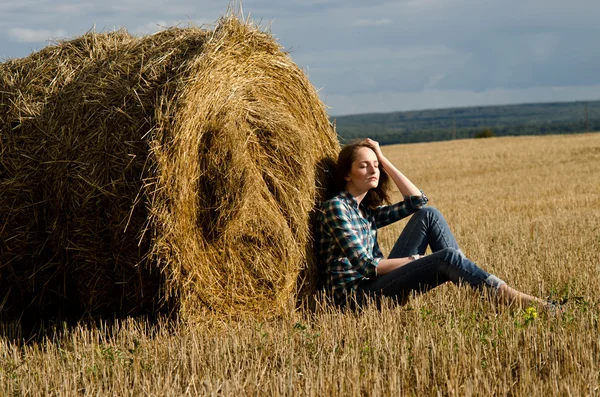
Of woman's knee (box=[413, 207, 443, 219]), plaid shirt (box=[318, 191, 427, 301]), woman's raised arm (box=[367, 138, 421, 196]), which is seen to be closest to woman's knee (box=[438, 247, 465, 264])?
plaid shirt (box=[318, 191, 427, 301])

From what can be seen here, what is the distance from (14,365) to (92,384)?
929 mm

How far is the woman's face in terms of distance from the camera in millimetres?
6031

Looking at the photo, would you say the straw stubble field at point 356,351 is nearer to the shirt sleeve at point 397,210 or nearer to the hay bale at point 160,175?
the hay bale at point 160,175

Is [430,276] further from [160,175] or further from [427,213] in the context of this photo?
[160,175]

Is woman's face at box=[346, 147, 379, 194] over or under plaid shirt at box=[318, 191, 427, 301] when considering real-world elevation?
over

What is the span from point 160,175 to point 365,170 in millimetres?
1771

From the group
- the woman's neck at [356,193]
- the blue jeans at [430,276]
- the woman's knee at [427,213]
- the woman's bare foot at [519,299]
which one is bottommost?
the woman's bare foot at [519,299]

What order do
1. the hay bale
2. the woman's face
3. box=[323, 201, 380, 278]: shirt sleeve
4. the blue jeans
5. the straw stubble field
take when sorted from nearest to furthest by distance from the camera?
the straw stubble field, the hay bale, the blue jeans, box=[323, 201, 380, 278]: shirt sleeve, the woman's face

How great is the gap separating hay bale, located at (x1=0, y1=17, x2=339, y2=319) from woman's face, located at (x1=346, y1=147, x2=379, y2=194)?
35 cm

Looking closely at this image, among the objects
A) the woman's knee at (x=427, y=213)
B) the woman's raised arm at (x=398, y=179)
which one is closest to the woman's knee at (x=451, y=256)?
the woman's knee at (x=427, y=213)

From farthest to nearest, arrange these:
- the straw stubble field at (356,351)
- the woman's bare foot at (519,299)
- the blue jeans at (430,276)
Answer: the blue jeans at (430,276), the woman's bare foot at (519,299), the straw stubble field at (356,351)

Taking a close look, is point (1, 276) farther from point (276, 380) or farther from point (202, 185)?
point (276, 380)

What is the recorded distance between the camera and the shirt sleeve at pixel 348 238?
581 centimetres

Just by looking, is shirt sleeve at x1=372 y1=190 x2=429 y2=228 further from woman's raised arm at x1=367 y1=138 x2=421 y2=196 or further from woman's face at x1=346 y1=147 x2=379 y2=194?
woman's face at x1=346 y1=147 x2=379 y2=194
